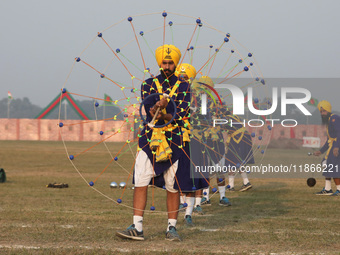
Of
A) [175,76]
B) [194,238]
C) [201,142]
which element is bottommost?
[194,238]

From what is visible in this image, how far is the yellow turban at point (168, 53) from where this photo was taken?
794 cm

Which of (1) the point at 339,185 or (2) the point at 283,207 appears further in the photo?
(1) the point at 339,185

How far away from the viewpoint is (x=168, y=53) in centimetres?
794

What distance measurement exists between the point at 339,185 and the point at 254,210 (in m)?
4.81

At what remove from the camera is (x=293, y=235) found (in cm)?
815

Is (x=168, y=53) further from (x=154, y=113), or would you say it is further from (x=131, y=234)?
(x=131, y=234)

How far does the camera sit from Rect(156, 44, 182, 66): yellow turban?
26.1ft

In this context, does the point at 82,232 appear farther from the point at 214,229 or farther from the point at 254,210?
the point at 254,210

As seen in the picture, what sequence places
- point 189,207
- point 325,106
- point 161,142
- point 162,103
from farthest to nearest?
point 325,106 → point 189,207 → point 161,142 → point 162,103

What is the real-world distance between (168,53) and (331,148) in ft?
29.5

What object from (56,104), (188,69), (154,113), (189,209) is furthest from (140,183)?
(56,104)

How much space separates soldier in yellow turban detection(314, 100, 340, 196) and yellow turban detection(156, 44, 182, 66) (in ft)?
27.4

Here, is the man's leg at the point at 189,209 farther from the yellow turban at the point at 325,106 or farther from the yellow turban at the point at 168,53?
the yellow turban at the point at 325,106

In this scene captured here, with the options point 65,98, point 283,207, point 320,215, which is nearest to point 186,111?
point 320,215
